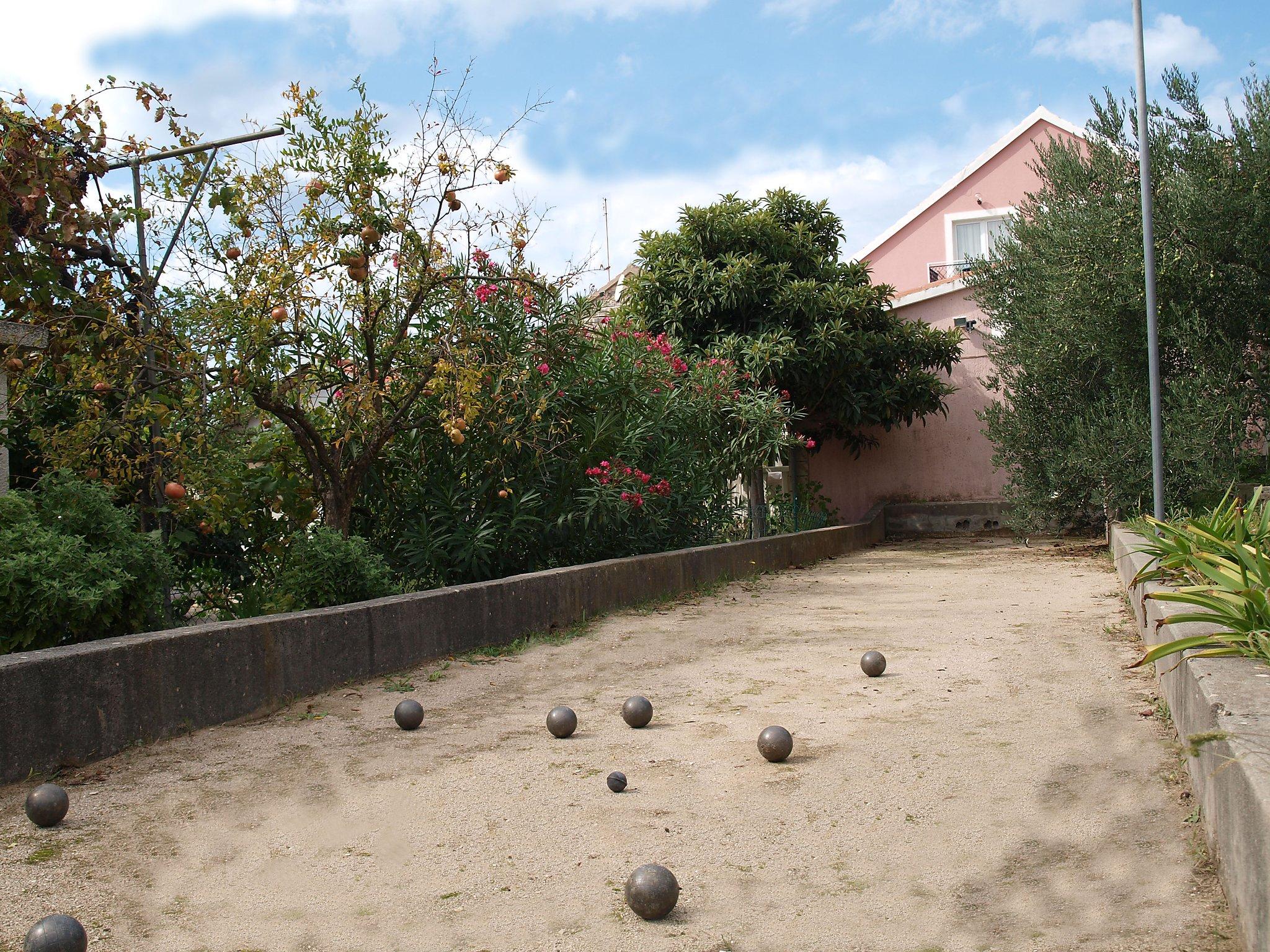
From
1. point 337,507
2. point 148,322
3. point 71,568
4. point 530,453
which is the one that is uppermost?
point 148,322

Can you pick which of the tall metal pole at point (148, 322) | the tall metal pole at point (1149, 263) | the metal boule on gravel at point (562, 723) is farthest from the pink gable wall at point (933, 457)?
the metal boule on gravel at point (562, 723)

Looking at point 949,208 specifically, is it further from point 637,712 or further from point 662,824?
point 662,824

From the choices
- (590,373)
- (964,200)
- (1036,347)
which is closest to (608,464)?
(590,373)

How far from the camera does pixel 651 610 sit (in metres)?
9.04

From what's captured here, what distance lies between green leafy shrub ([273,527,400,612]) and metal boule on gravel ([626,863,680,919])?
3.89m

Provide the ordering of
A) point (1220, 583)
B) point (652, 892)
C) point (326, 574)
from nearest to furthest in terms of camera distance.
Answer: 1. point (652, 892)
2. point (1220, 583)
3. point (326, 574)

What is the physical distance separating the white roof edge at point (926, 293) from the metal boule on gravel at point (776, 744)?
15234 millimetres

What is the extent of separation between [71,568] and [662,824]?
9.97 feet

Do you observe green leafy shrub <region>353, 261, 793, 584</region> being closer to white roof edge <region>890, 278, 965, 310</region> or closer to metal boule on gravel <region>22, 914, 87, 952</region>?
metal boule on gravel <region>22, 914, 87, 952</region>

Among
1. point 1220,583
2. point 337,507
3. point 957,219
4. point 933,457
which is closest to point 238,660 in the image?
point 337,507

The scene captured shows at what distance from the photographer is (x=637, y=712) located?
5.16 metres

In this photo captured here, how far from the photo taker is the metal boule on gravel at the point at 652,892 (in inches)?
119

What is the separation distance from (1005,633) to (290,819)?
17.3 feet

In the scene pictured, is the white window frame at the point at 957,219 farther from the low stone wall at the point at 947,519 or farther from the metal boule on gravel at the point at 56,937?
the metal boule on gravel at the point at 56,937
